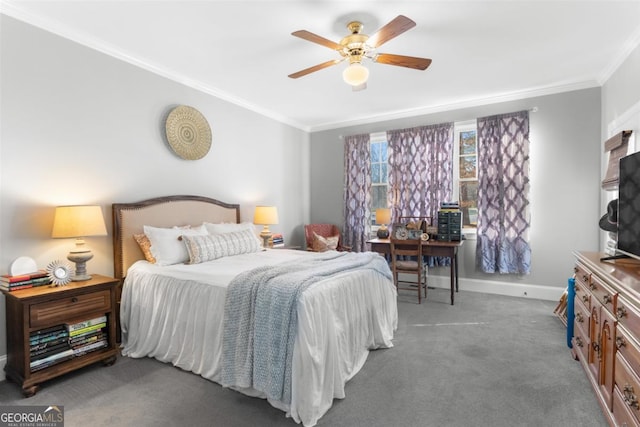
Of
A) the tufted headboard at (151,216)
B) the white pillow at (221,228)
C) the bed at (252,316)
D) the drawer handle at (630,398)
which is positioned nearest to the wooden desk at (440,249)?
the bed at (252,316)

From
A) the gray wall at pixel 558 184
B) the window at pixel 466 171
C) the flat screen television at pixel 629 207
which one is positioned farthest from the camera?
the window at pixel 466 171

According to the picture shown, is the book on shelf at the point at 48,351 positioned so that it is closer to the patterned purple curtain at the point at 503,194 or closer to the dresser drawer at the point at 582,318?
the dresser drawer at the point at 582,318

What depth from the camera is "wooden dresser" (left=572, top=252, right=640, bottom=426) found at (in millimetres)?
1483

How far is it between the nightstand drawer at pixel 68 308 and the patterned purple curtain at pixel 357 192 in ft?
12.1

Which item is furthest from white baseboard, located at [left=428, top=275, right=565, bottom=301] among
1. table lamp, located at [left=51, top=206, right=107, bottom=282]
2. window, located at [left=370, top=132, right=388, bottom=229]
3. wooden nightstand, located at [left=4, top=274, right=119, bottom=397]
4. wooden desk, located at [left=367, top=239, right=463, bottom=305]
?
table lamp, located at [left=51, top=206, right=107, bottom=282]

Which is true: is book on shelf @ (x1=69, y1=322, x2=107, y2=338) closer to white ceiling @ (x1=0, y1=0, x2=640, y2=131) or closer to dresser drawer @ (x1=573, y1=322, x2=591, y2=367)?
white ceiling @ (x1=0, y1=0, x2=640, y2=131)

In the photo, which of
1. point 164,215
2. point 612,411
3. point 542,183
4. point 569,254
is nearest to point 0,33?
point 164,215

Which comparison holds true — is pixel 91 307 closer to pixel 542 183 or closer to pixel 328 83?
pixel 328 83

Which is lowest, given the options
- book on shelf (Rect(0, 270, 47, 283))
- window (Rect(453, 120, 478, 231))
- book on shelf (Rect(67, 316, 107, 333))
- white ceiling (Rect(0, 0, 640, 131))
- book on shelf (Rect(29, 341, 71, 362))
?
book on shelf (Rect(29, 341, 71, 362))

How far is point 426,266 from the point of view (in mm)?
4586

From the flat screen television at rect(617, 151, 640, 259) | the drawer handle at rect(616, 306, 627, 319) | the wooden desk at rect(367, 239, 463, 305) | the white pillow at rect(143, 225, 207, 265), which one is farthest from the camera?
the wooden desk at rect(367, 239, 463, 305)

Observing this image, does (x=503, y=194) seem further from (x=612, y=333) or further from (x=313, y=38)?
(x=313, y=38)

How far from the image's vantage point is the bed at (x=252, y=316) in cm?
190

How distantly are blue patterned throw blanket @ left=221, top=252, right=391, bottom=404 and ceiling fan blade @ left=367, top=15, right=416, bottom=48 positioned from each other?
1.78 metres
